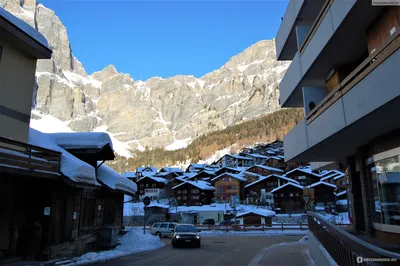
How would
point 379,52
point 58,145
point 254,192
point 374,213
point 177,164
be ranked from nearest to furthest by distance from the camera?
point 379,52, point 374,213, point 58,145, point 254,192, point 177,164

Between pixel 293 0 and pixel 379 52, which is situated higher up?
pixel 293 0

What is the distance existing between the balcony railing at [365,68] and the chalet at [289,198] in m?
58.4

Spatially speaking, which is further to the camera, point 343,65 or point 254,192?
point 254,192

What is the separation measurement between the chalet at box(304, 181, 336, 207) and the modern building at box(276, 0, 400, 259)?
2147 inches

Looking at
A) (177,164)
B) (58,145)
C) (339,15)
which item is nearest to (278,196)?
(58,145)

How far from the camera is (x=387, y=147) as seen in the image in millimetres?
10477

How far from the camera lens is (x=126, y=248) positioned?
66.0 feet

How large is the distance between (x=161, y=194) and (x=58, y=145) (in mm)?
77672

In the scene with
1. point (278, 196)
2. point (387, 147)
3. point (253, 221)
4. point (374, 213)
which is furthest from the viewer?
point (278, 196)

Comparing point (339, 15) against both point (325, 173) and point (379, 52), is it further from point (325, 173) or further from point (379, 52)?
point (325, 173)

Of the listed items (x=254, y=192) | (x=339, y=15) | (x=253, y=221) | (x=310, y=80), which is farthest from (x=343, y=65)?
(x=254, y=192)

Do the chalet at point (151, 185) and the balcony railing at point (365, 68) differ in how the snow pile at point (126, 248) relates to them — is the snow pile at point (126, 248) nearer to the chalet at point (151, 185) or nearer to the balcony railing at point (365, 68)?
the balcony railing at point (365, 68)

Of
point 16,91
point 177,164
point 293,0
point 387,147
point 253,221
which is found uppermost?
point 177,164

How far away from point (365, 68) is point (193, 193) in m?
Answer: 77.5
